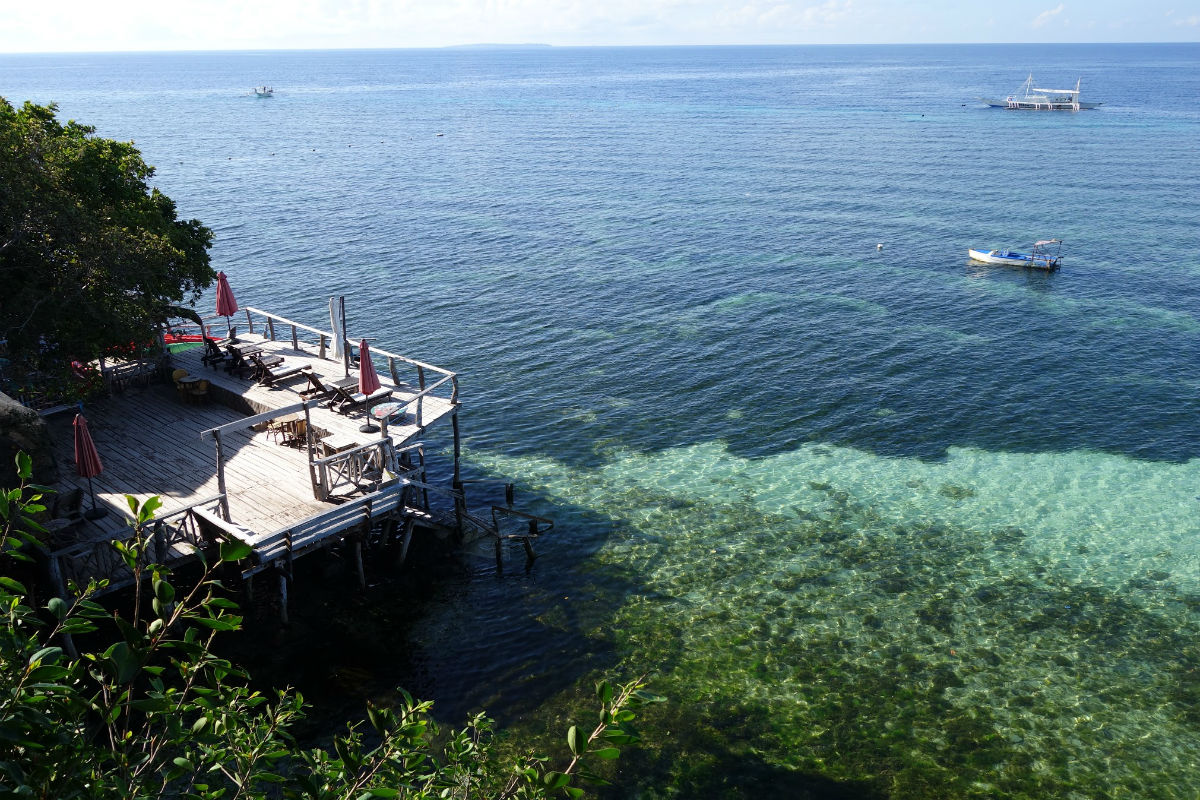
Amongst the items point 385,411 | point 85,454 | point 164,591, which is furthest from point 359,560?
point 164,591

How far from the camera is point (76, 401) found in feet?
88.6

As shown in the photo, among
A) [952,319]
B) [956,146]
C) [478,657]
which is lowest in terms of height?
[478,657]

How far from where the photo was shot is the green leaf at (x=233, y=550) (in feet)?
17.5

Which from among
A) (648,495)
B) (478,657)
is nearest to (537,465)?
(648,495)

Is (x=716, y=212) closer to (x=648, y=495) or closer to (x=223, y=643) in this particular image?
(x=648, y=495)

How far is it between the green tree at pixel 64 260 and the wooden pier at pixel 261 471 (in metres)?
3.37

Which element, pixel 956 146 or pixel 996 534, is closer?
pixel 996 534

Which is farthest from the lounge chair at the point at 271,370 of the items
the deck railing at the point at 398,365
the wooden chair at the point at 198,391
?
the wooden chair at the point at 198,391

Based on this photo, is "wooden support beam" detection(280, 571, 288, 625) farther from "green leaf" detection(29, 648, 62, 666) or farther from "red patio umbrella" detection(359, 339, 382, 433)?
"green leaf" detection(29, 648, 62, 666)

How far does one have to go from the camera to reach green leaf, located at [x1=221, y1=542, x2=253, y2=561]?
17.5ft

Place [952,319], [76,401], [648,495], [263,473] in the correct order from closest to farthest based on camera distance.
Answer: [263,473], [76,401], [648,495], [952,319]

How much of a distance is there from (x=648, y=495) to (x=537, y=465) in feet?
15.7

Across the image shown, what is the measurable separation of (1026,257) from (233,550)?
204 feet

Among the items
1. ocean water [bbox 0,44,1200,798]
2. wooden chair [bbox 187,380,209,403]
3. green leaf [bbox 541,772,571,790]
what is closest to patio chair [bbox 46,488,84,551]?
ocean water [bbox 0,44,1200,798]
